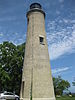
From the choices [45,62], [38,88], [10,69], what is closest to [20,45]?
[10,69]

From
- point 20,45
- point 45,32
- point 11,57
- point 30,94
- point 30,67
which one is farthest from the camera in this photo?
point 20,45

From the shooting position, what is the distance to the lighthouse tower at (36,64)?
1769cm

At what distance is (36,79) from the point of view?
1781 cm

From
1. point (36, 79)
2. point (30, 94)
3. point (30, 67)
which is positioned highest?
point (30, 67)

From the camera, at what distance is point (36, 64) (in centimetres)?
1850

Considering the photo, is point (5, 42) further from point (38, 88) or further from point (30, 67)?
point (38, 88)

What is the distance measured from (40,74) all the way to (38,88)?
5.43ft

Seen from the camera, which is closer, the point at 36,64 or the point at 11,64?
the point at 36,64

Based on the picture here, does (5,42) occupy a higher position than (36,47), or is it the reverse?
(5,42)

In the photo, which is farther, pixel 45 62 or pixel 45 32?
pixel 45 32

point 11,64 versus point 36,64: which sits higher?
point 11,64

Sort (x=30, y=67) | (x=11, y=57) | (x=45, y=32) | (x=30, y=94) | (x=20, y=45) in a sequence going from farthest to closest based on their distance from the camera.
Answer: (x=20, y=45) < (x=11, y=57) < (x=45, y=32) < (x=30, y=67) < (x=30, y=94)

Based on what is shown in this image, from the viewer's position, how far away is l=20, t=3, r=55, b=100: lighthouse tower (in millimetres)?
17688

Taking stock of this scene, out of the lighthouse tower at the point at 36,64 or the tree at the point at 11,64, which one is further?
the tree at the point at 11,64
